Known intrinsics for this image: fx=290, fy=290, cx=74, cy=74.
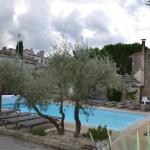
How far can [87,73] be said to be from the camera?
10023mm

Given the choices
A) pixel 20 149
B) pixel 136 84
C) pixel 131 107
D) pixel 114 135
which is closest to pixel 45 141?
pixel 20 149

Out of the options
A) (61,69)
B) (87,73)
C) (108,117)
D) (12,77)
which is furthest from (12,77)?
(108,117)

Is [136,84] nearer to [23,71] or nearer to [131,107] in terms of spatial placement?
[131,107]

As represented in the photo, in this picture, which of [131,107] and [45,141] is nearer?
[45,141]

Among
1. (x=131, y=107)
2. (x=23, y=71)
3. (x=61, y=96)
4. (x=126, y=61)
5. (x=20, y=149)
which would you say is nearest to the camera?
(x=20, y=149)

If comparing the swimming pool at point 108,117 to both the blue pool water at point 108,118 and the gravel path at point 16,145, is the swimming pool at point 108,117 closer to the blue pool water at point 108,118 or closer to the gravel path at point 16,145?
the blue pool water at point 108,118

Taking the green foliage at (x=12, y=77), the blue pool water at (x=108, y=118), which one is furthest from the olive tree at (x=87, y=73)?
the blue pool water at (x=108, y=118)

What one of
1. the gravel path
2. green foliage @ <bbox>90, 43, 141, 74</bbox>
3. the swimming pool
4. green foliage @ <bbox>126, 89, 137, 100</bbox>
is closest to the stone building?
green foliage @ <bbox>126, 89, 137, 100</bbox>

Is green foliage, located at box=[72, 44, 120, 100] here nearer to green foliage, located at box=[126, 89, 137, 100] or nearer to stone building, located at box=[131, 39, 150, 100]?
stone building, located at box=[131, 39, 150, 100]

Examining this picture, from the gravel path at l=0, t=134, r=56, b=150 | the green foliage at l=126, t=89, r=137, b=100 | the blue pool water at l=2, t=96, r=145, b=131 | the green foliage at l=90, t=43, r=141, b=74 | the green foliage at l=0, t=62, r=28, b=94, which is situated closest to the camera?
the gravel path at l=0, t=134, r=56, b=150

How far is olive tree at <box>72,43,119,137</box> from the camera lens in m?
10.0

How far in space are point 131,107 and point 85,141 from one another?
1424cm

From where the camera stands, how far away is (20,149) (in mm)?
9625

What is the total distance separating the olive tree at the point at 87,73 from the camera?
1004cm
